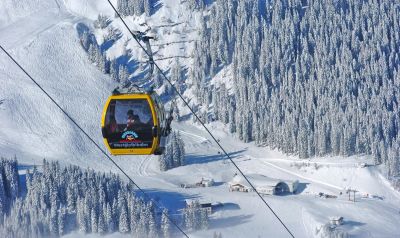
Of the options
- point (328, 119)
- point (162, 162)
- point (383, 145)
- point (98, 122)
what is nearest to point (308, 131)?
point (328, 119)

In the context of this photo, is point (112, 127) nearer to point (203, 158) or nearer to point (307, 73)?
point (203, 158)

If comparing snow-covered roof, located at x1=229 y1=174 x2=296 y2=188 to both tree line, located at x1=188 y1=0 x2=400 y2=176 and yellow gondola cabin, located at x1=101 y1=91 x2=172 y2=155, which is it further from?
yellow gondola cabin, located at x1=101 y1=91 x2=172 y2=155

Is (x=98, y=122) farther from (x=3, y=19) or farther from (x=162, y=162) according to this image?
(x=3, y=19)

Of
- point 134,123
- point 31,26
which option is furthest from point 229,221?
point 31,26

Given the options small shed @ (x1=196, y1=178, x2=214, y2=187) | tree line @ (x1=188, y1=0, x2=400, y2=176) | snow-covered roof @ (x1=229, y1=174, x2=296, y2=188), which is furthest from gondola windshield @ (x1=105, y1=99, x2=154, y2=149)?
tree line @ (x1=188, y1=0, x2=400, y2=176)

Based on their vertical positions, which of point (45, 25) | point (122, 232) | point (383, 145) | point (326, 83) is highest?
point (45, 25)

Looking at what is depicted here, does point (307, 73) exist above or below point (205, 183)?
above

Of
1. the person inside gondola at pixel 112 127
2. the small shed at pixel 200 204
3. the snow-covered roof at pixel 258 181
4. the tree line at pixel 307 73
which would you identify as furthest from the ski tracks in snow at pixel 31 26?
the person inside gondola at pixel 112 127

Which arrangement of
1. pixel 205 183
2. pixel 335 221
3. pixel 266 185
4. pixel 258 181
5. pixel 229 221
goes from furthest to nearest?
pixel 205 183 < pixel 258 181 < pixel 266 185 < pixel 229 221 < pixel 335 221
